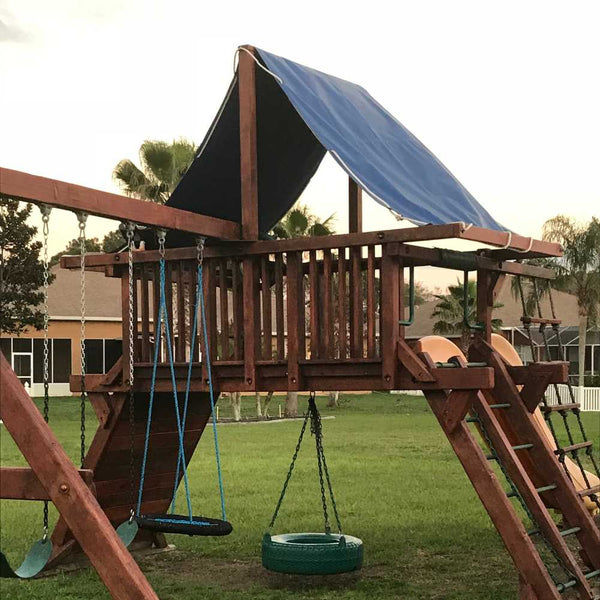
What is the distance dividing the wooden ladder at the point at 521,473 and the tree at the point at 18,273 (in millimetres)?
27301

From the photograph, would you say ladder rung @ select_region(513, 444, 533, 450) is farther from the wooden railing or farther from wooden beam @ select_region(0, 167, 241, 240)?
wooden beam @ select_region(0, 167, 241, 240)

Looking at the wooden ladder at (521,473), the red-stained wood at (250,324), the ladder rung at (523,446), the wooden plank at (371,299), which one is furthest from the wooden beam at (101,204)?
the ladder rung at (523,446)

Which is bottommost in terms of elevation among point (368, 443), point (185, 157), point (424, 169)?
point (368, 443)

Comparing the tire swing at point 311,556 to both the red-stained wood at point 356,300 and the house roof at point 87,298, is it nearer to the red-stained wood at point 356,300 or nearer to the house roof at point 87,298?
the red-stained wood at point 356,300

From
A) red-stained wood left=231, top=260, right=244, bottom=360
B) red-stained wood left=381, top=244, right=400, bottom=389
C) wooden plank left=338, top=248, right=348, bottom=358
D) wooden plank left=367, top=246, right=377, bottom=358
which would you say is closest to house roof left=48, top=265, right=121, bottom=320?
red-stained wood left=231, top=260, right=244, bottom=360

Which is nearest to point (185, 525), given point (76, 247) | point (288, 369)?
point (288, 369)

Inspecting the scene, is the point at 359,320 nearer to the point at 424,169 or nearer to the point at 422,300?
the point at 424,169

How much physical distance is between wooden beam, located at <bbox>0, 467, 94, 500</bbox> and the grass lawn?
2392 mm

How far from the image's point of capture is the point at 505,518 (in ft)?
22.8

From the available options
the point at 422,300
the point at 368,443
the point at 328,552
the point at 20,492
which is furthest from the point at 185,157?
the point at 422,300

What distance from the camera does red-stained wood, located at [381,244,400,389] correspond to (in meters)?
7.20

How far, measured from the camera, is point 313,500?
1299cm

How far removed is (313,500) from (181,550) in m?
3.50

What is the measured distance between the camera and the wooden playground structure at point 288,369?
563 cm
